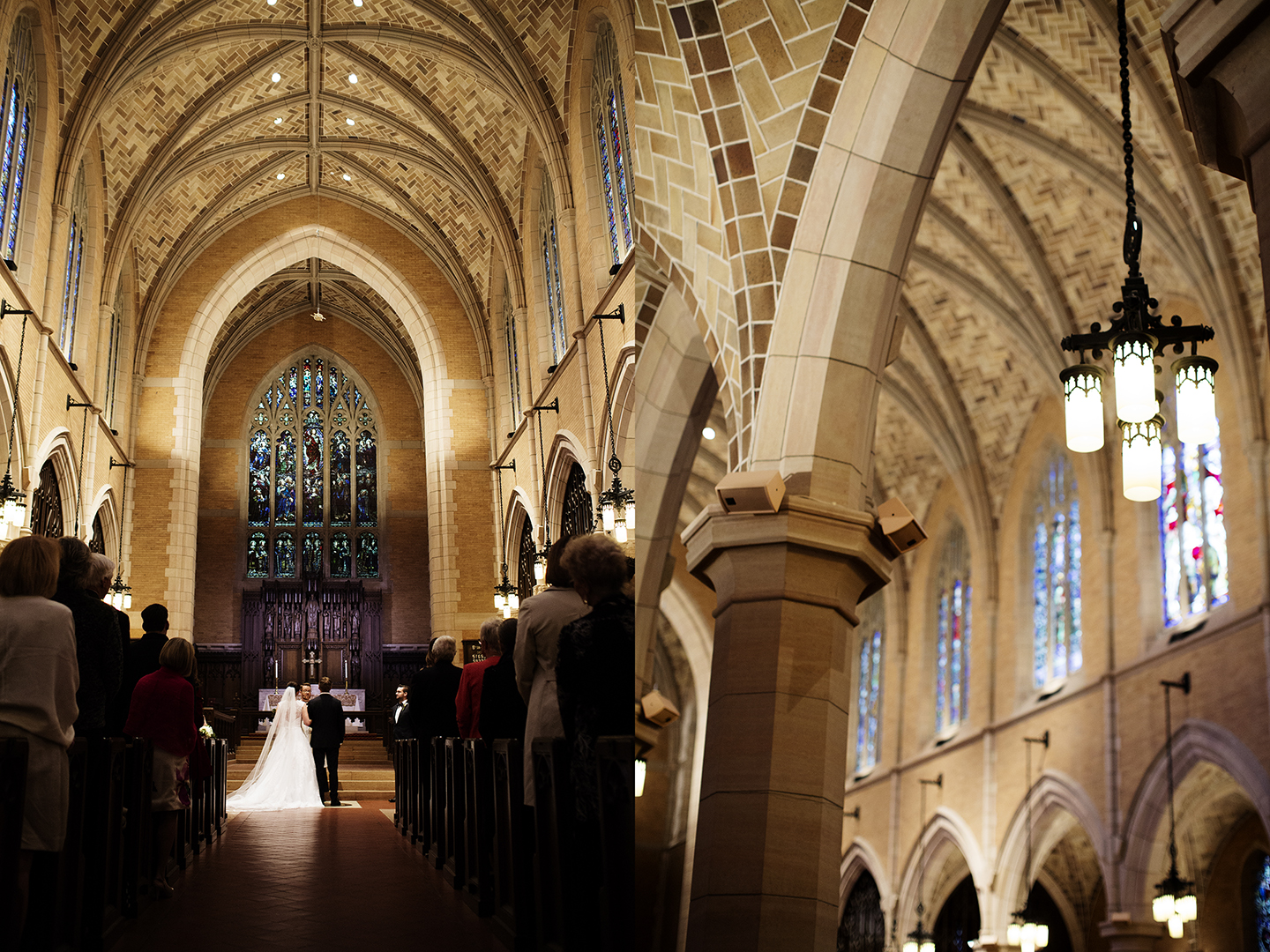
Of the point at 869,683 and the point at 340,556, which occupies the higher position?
the point at 340,556

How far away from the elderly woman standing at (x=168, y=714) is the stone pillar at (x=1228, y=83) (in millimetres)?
A: 3463

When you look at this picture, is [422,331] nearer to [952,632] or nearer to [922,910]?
[952,632]

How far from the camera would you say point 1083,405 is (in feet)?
23.0

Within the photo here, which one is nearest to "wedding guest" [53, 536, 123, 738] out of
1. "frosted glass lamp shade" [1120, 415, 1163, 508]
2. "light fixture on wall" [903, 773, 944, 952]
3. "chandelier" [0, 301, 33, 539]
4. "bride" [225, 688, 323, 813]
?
"chandelier" [0, 301, 33, 539]

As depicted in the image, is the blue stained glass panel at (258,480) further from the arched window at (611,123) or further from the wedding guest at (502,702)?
the wedding guest at (502,702)

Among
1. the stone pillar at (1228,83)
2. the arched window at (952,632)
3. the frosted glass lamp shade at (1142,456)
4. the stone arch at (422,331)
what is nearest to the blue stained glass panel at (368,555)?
the stone arch at (422,331)

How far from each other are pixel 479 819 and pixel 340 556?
2427 centimetres

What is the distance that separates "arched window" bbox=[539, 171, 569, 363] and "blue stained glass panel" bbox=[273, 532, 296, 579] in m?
12.8

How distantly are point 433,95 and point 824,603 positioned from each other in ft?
19.9

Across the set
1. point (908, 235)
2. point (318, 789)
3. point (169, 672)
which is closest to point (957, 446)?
point (318, 789)

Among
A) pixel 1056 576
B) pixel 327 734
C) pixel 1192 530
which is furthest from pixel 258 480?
pixel 1192 530

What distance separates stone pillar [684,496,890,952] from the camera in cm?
431

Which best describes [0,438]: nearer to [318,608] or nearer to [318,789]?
[318,789]

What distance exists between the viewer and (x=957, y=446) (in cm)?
2069
